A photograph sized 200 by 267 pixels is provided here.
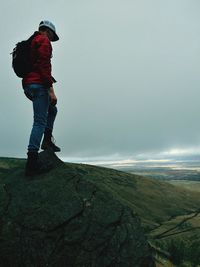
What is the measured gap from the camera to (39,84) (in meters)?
14.6

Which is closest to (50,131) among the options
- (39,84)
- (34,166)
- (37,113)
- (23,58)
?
(34,166)

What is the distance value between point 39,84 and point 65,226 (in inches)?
240

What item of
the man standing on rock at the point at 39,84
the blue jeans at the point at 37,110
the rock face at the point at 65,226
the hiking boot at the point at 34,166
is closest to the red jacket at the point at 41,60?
the man standing on rock at the point at 39,84

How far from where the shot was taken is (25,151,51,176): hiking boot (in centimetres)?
1509

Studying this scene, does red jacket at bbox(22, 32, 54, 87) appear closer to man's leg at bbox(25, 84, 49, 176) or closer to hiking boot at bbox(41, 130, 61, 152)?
man's leg at bbox(25, 84, 49, 176)

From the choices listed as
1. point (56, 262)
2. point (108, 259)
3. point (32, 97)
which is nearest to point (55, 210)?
point (56, 262)

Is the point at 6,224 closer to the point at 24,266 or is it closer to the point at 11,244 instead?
the point at 11,244

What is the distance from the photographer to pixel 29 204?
14500 millimetres

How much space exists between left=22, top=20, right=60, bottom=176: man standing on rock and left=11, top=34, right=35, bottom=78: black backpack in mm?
169

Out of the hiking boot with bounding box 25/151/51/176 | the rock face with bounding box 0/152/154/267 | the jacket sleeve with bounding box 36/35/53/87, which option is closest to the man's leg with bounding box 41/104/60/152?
the hiking boot with bounding box 25/151/51/176

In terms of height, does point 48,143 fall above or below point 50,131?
below

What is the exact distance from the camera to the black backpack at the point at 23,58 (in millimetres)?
14453

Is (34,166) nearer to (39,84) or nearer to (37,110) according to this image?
(37,110)

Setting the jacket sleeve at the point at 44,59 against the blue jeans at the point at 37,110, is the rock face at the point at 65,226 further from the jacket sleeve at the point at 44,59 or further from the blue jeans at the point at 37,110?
the jacket sleeve at the point at 44,59
